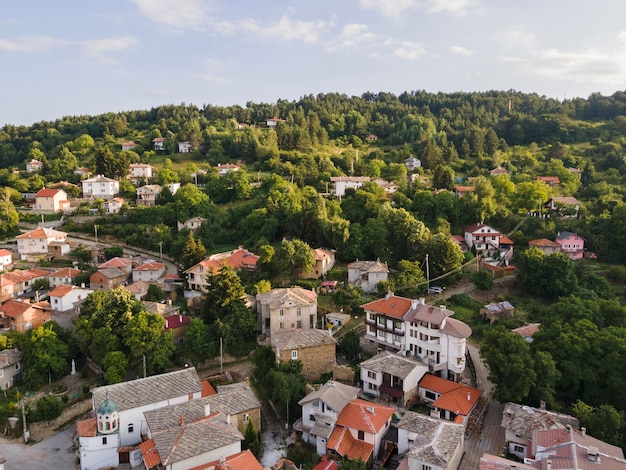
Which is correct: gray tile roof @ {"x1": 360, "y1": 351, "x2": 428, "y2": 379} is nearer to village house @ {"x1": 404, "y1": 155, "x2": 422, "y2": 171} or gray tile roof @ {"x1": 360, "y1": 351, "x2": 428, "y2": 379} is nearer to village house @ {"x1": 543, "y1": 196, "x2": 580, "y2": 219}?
village house @ {"x1": 543, "y1": 196, "x2": 580, "y2": 219}

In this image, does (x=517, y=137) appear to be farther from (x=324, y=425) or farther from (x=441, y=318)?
(x=324, y=425)

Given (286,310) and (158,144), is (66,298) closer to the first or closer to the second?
(286,310)

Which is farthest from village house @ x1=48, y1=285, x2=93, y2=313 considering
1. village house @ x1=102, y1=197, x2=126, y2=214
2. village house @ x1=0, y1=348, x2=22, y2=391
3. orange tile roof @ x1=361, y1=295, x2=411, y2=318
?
orange tile roof @ x1=361, y1=295, x2=411, y2=318

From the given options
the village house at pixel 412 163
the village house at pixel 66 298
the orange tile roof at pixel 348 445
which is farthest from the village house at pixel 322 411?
the village house at pixel 412 163

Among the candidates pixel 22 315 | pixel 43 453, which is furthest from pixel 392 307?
pixel 22 315

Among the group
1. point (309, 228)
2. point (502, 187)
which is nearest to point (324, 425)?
point (309, 228)

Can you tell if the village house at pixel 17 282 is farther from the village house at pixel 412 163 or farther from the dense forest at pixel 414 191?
the village house at pixel 412 163
